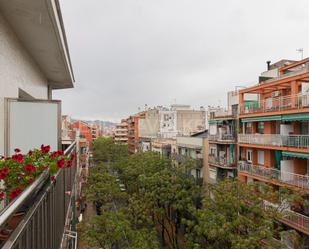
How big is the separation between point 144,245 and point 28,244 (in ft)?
31.5

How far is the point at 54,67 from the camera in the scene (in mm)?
6223

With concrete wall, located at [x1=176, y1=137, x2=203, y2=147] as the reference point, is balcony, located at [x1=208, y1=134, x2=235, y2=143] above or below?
above

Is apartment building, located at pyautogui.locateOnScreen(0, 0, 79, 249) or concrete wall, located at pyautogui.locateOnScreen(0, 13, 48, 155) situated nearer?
apartment building, located at pyautogui.locateOnScreen(0, 0, 79, 249)

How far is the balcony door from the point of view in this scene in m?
3.93

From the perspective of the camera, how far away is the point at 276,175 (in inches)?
537

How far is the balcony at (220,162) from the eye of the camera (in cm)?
1812

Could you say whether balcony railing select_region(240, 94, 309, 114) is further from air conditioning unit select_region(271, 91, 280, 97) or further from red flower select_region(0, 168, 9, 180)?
red flower select_region(0, 168, 9, 180)

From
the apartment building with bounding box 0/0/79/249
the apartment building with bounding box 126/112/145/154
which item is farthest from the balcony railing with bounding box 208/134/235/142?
the apartment building with bounding box 126/112/145/154

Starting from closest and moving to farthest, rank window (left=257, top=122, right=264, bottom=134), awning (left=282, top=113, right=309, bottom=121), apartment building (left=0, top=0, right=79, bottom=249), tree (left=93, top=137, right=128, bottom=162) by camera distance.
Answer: apartment building (left=0, top=0, right=79, bottom=249) < awning (left=282, top=113, right=309, bottom=121) < window (left=257, top=122, right=264, bottom=134) < tree (left=93, top=137, right=128, bottom=162)

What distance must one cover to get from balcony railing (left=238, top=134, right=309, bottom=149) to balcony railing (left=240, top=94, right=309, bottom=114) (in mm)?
1495

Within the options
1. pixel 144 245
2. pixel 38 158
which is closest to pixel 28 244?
pixel 38 158

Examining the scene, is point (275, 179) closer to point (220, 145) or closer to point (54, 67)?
point (220, 145)

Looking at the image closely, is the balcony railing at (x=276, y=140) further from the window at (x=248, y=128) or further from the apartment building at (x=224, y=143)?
the apartment building at (x=224, y=143)

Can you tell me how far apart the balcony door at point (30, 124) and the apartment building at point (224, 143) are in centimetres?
1561
